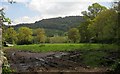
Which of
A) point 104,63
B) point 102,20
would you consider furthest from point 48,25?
point 104,63

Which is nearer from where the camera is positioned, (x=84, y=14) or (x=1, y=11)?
(x=1, y=11)

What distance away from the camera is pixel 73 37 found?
50.6 m

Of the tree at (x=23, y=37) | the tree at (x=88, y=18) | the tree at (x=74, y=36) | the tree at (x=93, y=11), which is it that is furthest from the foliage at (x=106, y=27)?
the tree at (x=23, y=37)

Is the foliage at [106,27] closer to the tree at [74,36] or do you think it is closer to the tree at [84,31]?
the tree at [84,31]

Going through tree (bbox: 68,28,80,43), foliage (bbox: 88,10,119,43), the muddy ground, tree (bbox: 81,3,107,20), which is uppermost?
tree (bbox: 81,3,107,20)

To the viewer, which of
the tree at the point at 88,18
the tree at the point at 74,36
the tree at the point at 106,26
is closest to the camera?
the tree at the point at 106,26

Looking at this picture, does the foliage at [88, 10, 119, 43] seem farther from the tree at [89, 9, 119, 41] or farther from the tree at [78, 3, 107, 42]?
the tree at [78, 3, 107, 42]

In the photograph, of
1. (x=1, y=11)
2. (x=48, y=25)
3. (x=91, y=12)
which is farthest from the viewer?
(x=48, y=25)

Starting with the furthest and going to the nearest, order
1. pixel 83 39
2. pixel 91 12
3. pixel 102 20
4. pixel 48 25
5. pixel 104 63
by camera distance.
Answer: pixel 48 25 → pixel 91 12 → pixel 83 39 → pixel 102 20 → pixel 104 63

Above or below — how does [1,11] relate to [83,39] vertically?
above

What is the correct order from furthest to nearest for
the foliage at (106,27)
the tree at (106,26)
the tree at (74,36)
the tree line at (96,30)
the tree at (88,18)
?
the tree at (74,36) < the tree at (88,18) < the foliage at (106,27) < the tree at (106,26) < the tree line at (96,30)

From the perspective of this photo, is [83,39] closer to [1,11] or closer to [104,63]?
[104,63]

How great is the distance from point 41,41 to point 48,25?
149 feet

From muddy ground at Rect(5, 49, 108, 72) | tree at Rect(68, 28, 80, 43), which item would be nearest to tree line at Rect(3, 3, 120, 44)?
tree at Rect(68, 28, 80, 43)
